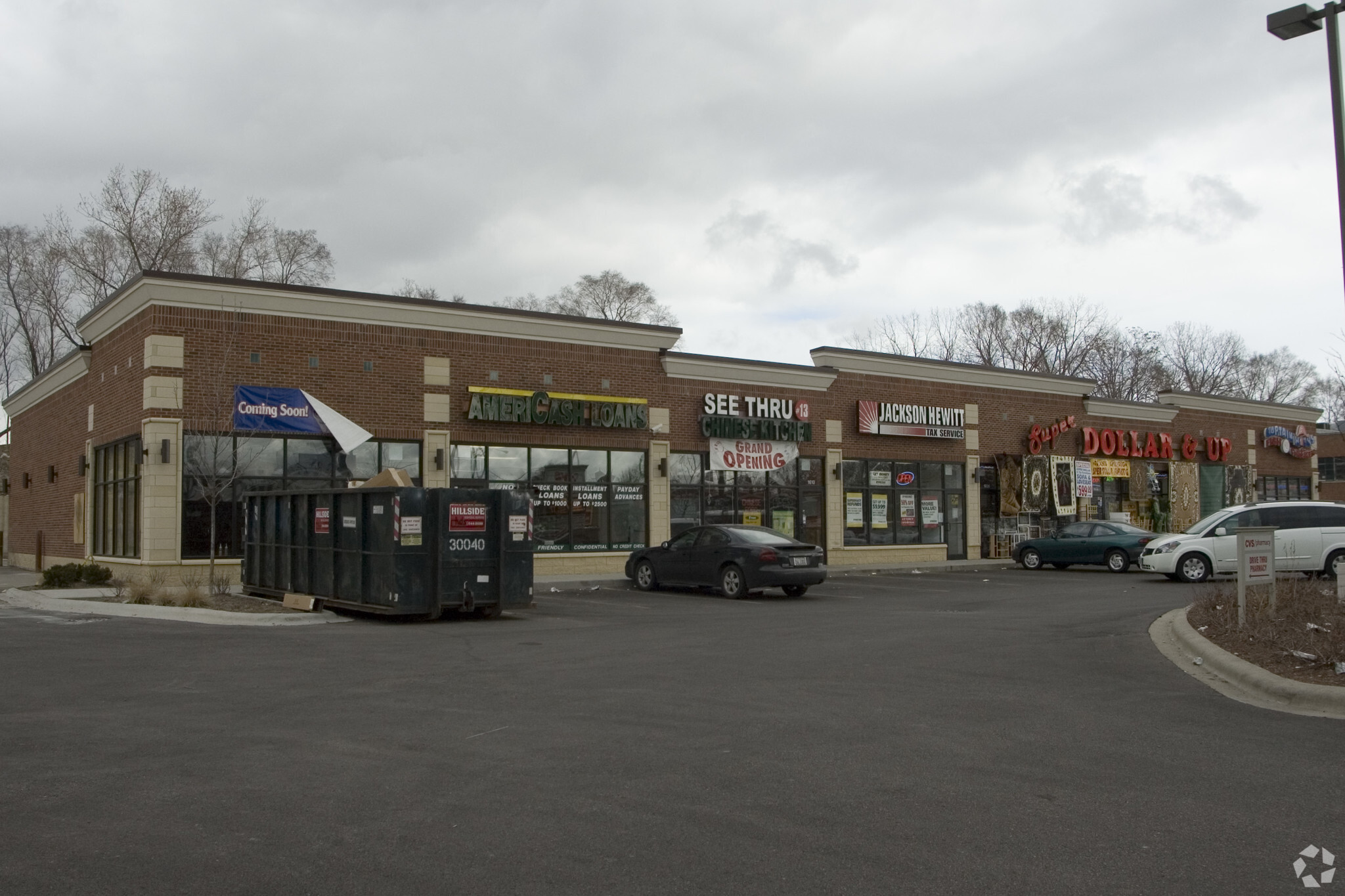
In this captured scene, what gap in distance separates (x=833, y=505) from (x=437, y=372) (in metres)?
12.5

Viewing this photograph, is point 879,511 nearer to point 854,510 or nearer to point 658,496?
point 854,510

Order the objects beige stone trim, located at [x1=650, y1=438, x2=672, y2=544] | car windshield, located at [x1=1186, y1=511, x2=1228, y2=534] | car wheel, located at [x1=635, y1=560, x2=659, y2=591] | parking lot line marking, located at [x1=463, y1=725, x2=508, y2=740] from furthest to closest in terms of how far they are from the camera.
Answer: beige stone trim, located at [x1=650, y1=438, x2=672, y2=544], car windshield, located at [x1=1186, y1=511, x2=1228, y2=534], car wheel, located at [x1=635, y1=560, x2=659, y2=591], parking lot line marking, located at [x1=463, y1=725, x2=508, y2=740]

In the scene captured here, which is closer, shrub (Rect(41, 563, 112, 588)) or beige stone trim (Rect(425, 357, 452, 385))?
shrub (Rect(41, 563, 112, 588))

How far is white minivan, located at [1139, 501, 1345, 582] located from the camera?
2341 centimetres

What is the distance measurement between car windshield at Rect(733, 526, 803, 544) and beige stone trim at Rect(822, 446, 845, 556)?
31.5 feet

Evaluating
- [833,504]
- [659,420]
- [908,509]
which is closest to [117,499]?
[659,420]

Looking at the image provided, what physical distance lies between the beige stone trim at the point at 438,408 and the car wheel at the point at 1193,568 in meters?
16.5

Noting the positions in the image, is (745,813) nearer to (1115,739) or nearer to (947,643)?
(1115,739)

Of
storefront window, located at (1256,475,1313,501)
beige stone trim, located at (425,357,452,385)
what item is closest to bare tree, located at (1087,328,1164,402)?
storefront window, located at (1256,475,1313,501)

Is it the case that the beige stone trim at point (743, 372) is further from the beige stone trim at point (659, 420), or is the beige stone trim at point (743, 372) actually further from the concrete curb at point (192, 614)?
the concrete curb at point (192, 614)

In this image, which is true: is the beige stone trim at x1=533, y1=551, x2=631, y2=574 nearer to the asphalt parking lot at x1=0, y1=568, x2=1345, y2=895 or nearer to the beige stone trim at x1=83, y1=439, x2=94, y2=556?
the beige stone trim at x1=83, y1=439, x2=94, y2=556

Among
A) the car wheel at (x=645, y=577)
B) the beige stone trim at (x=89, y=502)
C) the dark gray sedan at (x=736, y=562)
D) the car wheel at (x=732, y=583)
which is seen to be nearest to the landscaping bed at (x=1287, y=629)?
the dark gray sedan at (x=736, y=562)

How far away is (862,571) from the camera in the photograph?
30.9 metres

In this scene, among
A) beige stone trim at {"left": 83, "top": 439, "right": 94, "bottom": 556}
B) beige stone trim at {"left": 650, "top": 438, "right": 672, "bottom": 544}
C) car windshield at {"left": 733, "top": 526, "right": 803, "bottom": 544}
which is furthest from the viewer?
beige stone trim at {"left": 650, "top": 438, "right": 672, "bottom": 544}
